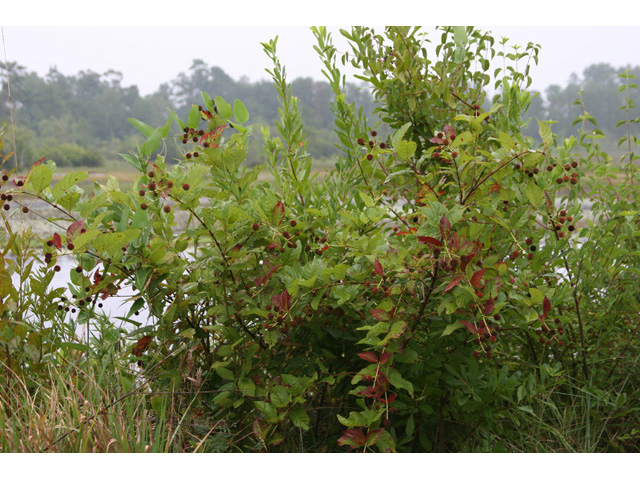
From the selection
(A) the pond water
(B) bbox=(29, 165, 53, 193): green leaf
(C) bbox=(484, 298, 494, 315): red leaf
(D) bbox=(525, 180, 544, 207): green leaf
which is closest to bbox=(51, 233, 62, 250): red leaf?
(B) bbox=(29, 165, 53, 193): green leaf

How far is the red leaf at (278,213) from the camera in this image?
152 centimetres

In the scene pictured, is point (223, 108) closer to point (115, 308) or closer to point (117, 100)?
point (115, 308)

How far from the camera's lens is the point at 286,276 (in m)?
1.51

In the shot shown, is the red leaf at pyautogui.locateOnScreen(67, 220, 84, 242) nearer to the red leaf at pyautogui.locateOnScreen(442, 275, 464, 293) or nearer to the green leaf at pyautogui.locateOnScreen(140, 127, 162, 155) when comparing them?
the green leaf at pyautogui.locateOnScreen(140, 127, 162, 155)

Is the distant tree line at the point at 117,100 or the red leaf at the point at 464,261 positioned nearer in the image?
the red leaf at the point at 464,261

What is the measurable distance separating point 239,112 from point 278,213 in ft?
1.26

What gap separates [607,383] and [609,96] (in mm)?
26580

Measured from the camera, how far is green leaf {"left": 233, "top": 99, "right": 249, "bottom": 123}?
170 centimetres

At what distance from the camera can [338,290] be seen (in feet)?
4.74

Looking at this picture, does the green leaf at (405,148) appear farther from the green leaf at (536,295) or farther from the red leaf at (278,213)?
the green leaf at (536,295)

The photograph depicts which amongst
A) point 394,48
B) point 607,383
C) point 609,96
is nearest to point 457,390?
point 607,383

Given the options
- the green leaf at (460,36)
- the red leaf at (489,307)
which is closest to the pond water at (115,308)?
the red leaf at (489,307)

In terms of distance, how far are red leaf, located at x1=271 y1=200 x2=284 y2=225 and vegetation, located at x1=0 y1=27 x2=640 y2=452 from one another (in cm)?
3

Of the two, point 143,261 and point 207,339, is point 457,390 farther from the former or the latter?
point 143,261
